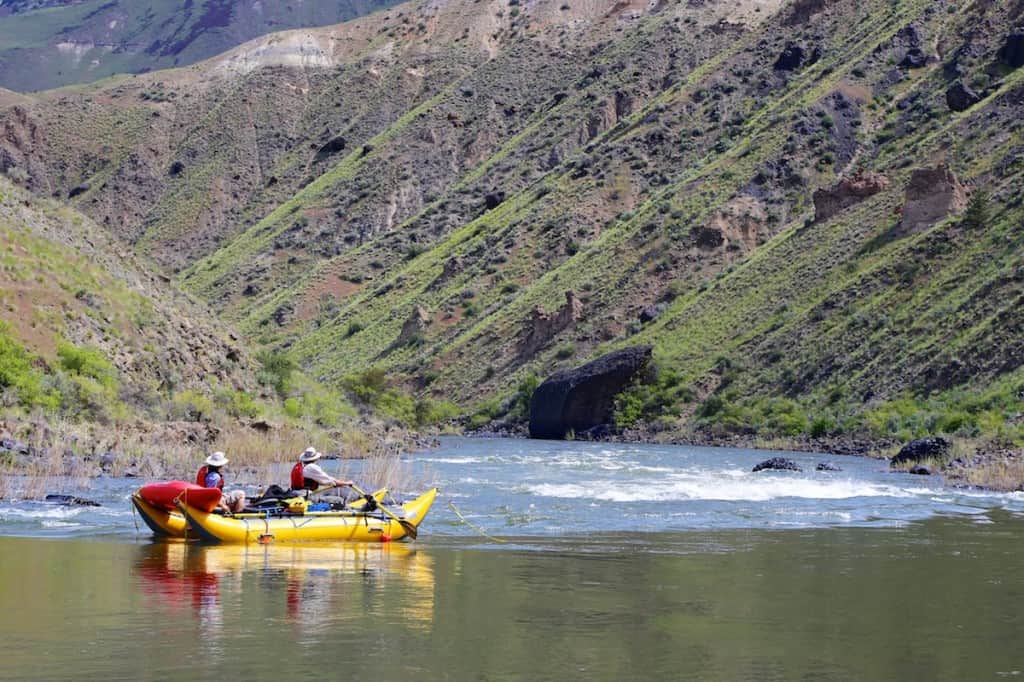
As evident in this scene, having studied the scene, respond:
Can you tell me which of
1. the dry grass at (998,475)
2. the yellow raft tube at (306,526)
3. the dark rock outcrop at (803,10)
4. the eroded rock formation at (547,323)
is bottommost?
the yellow raft tube at (306,526)

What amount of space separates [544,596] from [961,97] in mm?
66649

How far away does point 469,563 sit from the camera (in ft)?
70.3

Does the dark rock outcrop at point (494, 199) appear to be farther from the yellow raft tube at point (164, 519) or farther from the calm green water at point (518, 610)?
the yellow raft tube at point (164, 519)

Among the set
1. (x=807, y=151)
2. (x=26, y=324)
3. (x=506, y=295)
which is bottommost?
(x=26, y=324)

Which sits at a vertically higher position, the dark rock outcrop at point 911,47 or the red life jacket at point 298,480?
the dark rock outcrop at point 911,47

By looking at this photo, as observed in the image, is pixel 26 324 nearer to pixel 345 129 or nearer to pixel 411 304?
pixel 411 304

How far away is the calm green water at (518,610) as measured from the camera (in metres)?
14.0

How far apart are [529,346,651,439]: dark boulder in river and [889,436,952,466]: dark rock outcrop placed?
2393cm

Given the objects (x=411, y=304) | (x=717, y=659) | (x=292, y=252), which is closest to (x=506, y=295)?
(x=411, y=304)

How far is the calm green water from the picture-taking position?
13984 mm

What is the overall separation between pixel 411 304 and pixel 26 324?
55.2m

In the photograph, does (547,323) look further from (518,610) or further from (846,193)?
(518,610)

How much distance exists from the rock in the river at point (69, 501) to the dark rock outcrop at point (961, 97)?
61.4m

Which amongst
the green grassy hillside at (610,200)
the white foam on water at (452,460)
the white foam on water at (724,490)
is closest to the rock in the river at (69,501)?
the white foam on water at (724,490)
